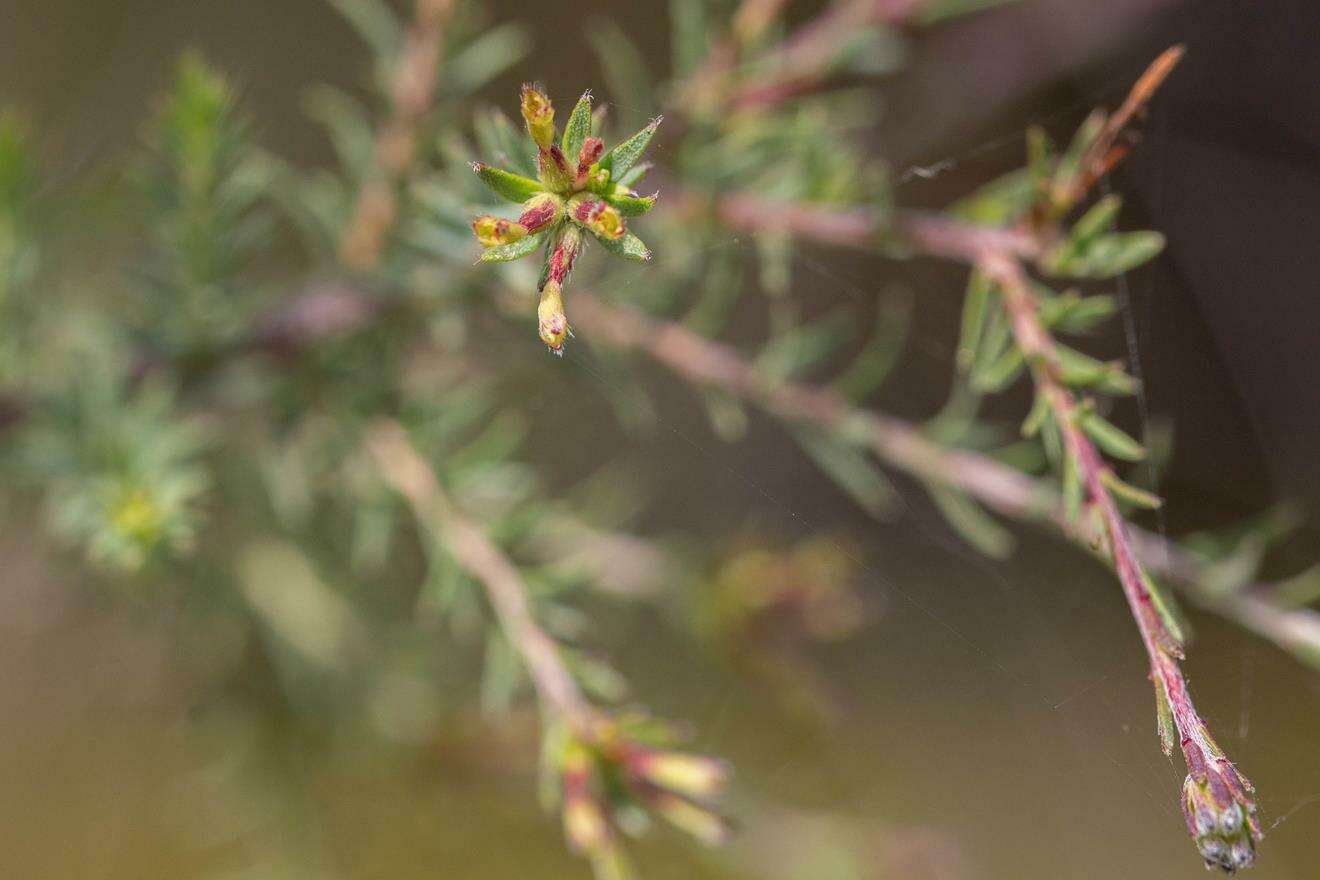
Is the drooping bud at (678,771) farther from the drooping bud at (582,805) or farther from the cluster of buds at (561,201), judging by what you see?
the cluster of buds at (561,201)

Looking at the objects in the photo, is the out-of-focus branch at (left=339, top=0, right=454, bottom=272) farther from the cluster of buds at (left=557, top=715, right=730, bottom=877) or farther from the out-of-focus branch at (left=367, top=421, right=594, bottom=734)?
the cluster of buds at (left=557, top=715, right=730, bottom=877)

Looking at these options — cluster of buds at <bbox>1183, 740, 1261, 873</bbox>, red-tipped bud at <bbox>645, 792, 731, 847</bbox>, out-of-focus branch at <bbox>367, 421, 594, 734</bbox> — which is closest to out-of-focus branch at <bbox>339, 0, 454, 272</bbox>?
out-of-focus branch at <bbox>367, 421, 594, 734</bbox>

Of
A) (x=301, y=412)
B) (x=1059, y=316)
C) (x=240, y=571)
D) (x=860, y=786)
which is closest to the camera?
(x=1059, y=316)

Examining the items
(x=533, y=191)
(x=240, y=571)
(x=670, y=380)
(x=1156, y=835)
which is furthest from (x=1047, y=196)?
(x=1156, y=835)

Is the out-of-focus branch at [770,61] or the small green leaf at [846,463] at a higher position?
the out-of-focus branch at [770,61]

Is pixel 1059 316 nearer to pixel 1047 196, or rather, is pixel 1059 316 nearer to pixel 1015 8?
pixel 1047 196

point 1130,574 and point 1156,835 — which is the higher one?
point 1130,574

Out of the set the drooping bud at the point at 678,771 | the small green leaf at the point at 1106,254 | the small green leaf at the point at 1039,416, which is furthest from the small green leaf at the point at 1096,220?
the drooping bud at the point at 678,771
